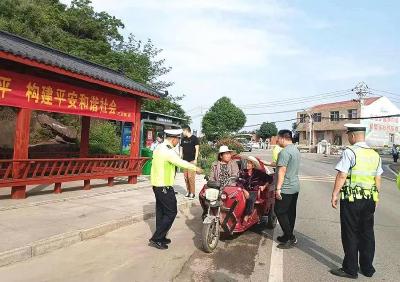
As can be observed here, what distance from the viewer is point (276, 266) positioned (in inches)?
217

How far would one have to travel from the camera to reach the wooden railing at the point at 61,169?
8859 millimetres

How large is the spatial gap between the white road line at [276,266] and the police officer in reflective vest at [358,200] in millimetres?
675

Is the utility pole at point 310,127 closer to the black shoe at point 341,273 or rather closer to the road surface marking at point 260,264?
the road surface marking at point 260,264

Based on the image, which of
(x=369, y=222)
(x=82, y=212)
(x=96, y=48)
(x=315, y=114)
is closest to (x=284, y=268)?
(x=369, y=222)

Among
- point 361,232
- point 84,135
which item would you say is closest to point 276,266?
point 361,232

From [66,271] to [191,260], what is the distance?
1.62 metres

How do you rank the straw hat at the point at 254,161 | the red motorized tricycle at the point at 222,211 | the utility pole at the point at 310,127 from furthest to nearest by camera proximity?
the utility pole at the point at 310,127, the straw hat at the point at 254,161, the red motorized tricycle at the point at 222,211

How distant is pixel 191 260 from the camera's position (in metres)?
5.72

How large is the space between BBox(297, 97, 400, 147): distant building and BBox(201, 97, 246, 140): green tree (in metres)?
12.4

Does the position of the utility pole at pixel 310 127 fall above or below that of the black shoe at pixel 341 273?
above

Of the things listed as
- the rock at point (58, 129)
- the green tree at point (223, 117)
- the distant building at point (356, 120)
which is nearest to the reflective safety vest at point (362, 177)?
the rock at point (58, 129)

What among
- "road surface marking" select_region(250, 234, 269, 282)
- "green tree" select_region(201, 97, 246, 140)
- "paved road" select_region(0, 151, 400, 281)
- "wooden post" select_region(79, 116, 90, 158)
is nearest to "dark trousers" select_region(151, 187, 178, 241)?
"paved road" select_region(0, 151, 400, 281)

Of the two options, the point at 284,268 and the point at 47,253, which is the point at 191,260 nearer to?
the point at 284,268

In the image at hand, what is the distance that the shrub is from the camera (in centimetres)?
2153
